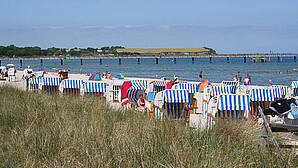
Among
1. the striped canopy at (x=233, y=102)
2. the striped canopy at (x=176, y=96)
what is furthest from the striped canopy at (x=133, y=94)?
the striped canopy at (x=233, y=102)

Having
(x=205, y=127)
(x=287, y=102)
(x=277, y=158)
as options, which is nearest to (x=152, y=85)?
(x=287, y=102)

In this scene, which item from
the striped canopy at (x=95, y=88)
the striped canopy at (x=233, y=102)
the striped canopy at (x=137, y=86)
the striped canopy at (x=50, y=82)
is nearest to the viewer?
the striped canopy at (x=233, y=102)

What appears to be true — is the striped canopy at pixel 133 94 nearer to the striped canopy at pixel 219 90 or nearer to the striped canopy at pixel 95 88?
the striped canopy at pixel 95 88

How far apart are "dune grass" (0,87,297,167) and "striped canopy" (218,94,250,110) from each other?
2761 millimetres

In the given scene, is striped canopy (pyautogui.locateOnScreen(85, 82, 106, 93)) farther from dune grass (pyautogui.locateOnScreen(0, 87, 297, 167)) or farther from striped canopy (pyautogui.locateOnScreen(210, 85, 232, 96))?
dune grass (pyautogui.locateOnScreen(0, 87, 297, 167))

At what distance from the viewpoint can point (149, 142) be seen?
3.61 metres

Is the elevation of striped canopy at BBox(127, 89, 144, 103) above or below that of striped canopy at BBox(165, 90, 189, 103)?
below

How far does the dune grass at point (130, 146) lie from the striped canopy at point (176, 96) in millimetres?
3458

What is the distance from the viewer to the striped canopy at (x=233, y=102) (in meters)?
7.68

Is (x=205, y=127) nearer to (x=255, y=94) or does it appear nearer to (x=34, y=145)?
(x=34, y=145)

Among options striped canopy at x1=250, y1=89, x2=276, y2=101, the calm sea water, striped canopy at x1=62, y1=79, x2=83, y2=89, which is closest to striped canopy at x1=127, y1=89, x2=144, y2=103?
striped canopy at x1=62, y1=79, x2=83, y2=89

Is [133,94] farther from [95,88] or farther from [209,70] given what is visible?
[209,70]

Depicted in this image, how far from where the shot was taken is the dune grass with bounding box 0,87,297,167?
10.6 feet

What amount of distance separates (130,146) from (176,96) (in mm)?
5017
